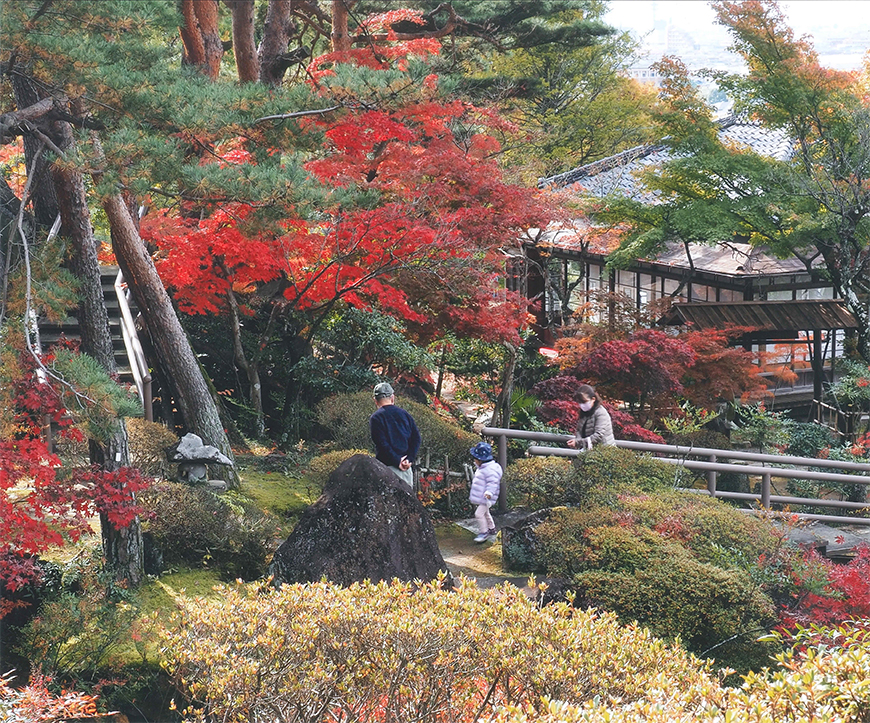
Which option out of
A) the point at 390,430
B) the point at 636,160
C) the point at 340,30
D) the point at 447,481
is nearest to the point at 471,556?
the point at 447,481

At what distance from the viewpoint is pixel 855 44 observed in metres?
21.3

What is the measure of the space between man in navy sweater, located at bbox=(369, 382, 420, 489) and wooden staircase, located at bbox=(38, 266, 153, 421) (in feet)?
12.4

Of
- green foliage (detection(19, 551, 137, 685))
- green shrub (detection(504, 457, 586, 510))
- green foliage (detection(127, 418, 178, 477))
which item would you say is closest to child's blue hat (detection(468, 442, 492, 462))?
green shrub (detection(504, 457, 586, 510))

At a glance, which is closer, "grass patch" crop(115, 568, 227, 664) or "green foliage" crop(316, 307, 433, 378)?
"grass patch" crop(115, 568, 227, 664)

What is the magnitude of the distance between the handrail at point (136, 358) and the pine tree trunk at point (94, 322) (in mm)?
2024

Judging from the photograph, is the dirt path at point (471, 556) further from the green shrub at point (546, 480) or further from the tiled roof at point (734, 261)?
the tiled roof at point (734, 261)

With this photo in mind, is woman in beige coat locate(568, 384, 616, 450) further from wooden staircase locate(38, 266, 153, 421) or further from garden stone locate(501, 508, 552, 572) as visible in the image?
wooden staircase locate(38, 266, 153, 421)

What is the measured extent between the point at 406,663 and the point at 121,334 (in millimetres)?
10160

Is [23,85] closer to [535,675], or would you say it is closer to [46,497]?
[46,497]

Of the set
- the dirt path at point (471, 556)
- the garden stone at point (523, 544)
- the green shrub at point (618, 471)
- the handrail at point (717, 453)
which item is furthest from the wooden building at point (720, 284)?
the garden stone at point (523, 544)

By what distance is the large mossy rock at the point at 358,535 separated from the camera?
689cm

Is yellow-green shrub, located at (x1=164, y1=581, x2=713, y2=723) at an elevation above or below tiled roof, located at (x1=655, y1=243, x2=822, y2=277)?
below

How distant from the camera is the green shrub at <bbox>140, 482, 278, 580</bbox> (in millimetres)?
8297

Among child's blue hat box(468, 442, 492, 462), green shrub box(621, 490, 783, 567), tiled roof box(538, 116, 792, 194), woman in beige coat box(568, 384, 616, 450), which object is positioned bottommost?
green shrub box(621, 490, 783, 567)
